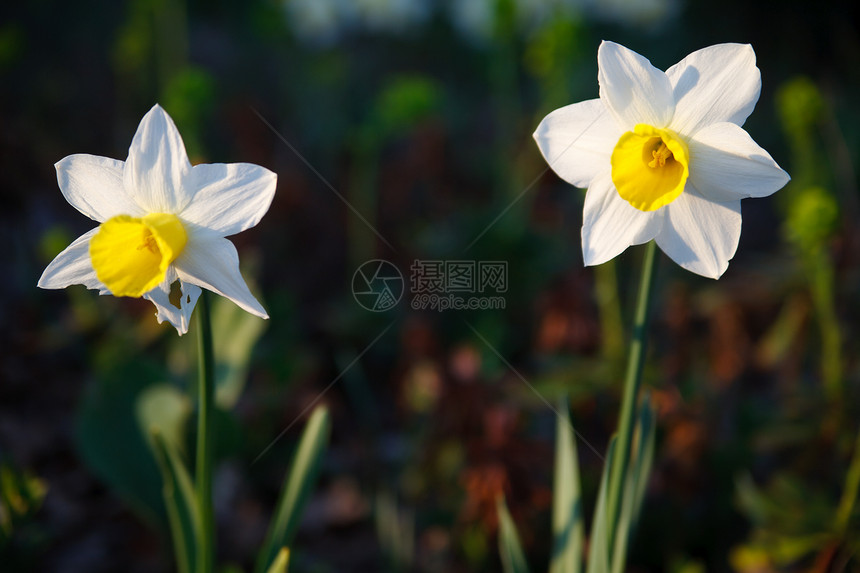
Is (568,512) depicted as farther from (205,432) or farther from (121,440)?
(121,440)

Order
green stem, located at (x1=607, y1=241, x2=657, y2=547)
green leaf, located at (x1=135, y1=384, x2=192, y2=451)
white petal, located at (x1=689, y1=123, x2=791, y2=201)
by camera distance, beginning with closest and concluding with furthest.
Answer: white petal, located at (x1=689, y1=123, x2=791, y2=201) < green stem, located at (x1=607, y1=241, x2=657, y2=547) < green leaf, located at (x1=135, y1=384, x2=192, y2=451)

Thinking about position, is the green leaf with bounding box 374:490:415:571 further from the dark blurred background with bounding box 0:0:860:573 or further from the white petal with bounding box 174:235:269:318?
the white petal with bounding box 174:235:269:318

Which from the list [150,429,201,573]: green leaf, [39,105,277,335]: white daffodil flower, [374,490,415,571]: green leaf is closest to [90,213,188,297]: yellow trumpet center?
[39,105,277,335]: white daffodil flower

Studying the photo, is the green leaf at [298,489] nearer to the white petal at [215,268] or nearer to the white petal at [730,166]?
the white petal at [215,268]

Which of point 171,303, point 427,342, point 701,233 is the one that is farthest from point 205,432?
point 427,342

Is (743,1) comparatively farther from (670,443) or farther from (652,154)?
(652,154)

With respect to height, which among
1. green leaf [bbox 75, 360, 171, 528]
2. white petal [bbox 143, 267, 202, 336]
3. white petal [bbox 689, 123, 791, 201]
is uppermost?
white petal [bbox 689, 123, 791, 201]

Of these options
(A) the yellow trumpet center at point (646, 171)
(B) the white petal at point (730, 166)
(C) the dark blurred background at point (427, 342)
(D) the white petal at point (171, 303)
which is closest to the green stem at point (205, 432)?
(D) the white petal at point (171, 303)

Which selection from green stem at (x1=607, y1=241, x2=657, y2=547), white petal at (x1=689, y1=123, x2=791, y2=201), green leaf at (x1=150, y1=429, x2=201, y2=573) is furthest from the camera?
green leaf at (x1=150, y1=429, x2=201, y2=573)
